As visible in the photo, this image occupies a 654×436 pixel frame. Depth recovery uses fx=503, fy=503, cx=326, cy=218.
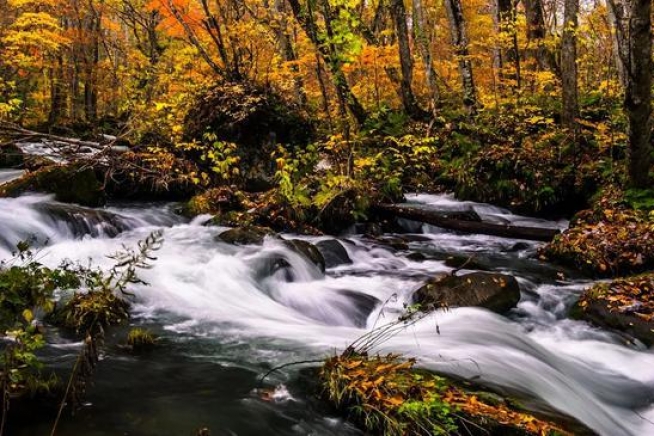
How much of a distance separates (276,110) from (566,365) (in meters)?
9.58

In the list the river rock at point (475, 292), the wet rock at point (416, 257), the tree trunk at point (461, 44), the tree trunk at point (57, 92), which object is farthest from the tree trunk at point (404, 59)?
the tree trunk at point (57, 92)

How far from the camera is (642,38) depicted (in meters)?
7.85

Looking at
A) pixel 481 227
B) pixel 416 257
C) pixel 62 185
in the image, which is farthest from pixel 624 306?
pixel 62 185

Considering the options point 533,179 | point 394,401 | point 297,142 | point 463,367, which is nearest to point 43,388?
point 394,401

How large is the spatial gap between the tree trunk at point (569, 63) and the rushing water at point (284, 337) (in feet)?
13.7

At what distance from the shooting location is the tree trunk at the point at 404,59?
50.8 ft

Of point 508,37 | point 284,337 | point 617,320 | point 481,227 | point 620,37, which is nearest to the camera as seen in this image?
point 284,337

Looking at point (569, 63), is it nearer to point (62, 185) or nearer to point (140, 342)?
point (140, 342)

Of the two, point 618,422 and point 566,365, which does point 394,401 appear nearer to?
point 618,422

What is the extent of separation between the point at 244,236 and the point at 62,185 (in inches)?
178

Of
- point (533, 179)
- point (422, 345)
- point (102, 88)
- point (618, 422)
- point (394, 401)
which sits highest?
point (102, 88)

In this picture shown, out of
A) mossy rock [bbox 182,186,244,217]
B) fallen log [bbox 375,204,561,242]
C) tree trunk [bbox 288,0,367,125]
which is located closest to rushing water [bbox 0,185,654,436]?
fallen log [bbox 375,204,561,242]

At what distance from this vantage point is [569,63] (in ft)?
38.3

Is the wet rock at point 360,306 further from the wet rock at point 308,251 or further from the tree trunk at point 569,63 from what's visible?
the tree trunk at point 569,63
